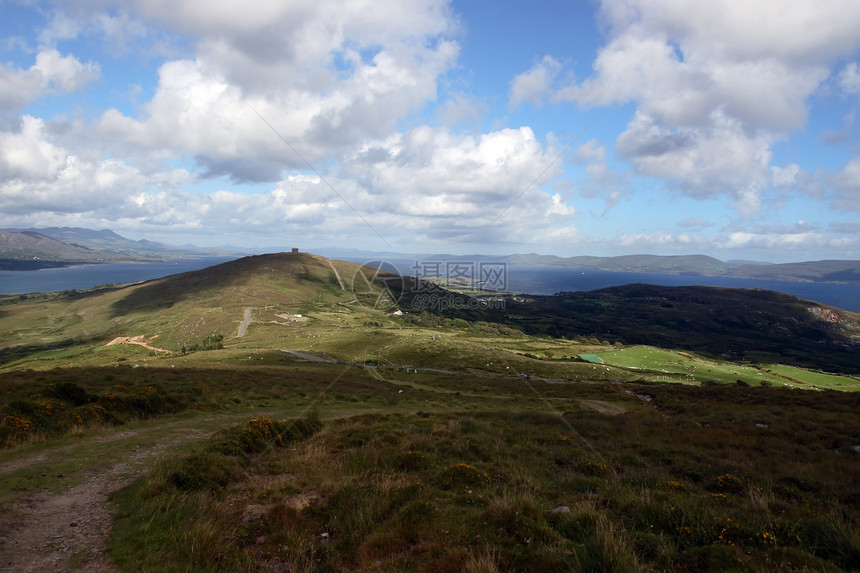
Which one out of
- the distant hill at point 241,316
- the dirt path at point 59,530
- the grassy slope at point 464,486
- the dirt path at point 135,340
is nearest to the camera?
the dirt path at point 59,530

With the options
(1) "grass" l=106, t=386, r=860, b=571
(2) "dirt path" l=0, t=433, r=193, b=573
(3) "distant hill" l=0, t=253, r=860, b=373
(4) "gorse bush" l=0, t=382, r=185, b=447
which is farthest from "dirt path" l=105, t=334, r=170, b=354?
(1) "grass" l=106, t=386, r=860, b=571

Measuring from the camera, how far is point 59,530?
685 centimetres

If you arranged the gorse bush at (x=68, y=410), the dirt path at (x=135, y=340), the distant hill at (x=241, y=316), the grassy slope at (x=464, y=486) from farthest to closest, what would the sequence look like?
the distant hill at (x=241, y=316), the dirt path at (x=135, y=340), the gorse bush at (x=68, y=410), the grassy slope at (x=464, y=486)

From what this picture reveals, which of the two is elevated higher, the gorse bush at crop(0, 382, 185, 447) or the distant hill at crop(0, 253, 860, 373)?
the gorse bush at crop(0, 382, 185, 447)

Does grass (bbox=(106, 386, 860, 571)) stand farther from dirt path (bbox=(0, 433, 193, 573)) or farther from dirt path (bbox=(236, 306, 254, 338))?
dirt path (bbox=(236, 306, 254, 338))

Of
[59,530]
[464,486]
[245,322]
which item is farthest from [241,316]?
[464,486]

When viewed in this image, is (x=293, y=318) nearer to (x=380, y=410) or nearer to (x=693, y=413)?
(x=380, y=410)

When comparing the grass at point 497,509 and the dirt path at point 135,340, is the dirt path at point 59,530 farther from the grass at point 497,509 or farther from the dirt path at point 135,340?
the dirt path at point 135,340

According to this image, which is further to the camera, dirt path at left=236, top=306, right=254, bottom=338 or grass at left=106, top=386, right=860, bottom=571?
dirt path at left=236, top=306, right=254, bottom=338

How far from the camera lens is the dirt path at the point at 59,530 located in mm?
5917

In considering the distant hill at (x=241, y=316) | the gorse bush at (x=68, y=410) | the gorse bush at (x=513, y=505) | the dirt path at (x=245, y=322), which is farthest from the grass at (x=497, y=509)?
the distant hill at (x=241, y=316)

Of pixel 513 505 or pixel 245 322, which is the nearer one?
pixel 513 505

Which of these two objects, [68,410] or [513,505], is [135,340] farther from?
[513,505]

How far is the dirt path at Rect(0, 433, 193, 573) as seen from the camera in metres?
5.92
